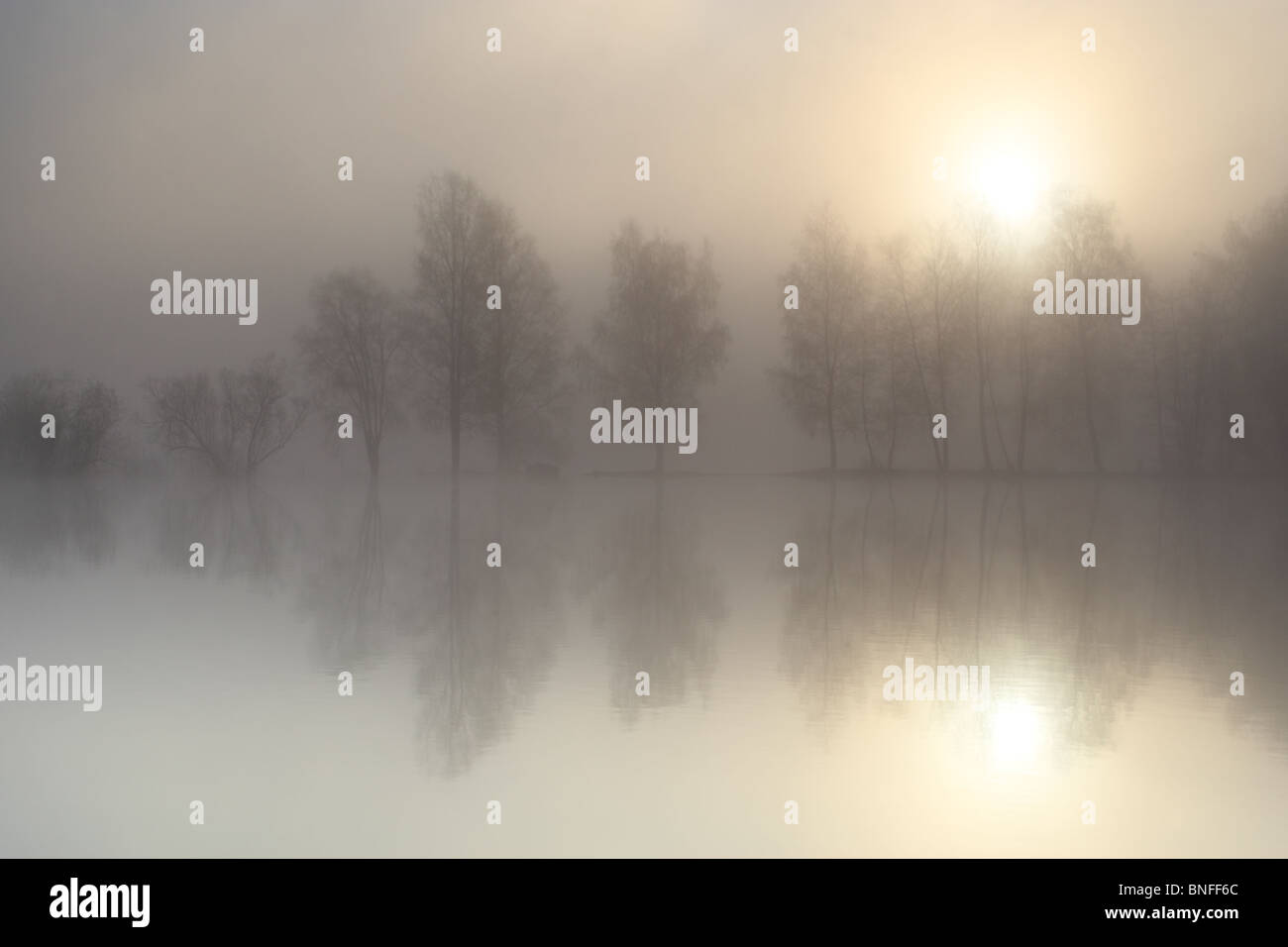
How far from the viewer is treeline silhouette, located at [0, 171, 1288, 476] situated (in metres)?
37.9

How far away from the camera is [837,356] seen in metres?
40.6

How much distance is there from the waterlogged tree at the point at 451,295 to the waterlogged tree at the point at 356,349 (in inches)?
43.8

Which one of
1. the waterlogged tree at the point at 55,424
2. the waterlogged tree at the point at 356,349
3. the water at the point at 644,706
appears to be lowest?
the water at the point at 644,706

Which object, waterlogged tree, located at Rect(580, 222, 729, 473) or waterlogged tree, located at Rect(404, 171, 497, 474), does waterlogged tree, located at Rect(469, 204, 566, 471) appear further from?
waterlogged tree, located at Rect(580, 222, 729, 473)

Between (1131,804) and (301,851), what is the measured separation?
300 centimetres

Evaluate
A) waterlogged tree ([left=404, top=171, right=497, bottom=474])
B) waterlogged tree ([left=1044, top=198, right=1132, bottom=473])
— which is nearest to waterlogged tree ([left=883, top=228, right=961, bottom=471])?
waterlogged tree ([left=1044, top=198, right=1132, bottom=473])

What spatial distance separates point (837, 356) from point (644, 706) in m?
35.7

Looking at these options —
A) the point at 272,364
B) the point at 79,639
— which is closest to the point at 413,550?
the point at 79,639

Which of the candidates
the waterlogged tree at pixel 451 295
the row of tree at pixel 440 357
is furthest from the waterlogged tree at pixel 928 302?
the waterlogged tree at pixel 451 295

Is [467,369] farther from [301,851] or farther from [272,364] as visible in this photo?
[301,851]

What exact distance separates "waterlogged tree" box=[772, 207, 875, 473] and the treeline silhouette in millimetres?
67

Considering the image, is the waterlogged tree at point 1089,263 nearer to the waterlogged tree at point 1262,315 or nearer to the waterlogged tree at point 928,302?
the waterlogged tree at point 928,302

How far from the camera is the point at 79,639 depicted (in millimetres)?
7992

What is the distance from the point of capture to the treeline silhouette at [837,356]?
1492 inches
